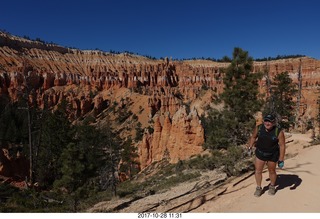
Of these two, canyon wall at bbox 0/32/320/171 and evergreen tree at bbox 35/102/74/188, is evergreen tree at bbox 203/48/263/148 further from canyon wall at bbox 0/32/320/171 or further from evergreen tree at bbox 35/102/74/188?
canyon wall at bbox 0/32/320/171

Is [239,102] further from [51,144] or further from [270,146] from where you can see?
[51,144]

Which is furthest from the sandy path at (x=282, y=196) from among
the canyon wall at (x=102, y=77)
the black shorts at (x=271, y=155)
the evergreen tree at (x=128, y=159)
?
the canyon wall at (x=102, y=77)

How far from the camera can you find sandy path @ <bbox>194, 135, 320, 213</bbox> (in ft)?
17.0

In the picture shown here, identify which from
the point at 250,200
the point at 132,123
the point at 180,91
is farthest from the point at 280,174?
the point at 180,91

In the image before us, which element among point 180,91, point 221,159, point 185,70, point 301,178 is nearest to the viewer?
point 301,178

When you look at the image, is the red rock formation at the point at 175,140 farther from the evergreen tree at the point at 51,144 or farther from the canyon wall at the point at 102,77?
the canyon wall at the point at 102,77

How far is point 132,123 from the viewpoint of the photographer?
59.4 meters

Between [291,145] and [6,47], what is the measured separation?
93.2 meters

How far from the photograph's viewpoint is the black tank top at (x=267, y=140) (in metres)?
5.37

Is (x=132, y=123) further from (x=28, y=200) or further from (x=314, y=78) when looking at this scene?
(x=314, y=78)

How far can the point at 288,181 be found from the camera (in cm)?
655

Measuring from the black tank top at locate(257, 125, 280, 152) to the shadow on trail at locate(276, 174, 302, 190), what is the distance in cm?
115

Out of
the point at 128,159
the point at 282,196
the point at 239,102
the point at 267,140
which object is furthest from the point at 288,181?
the point at 128,159

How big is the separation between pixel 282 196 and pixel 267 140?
3.74 ft
